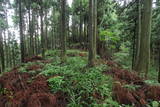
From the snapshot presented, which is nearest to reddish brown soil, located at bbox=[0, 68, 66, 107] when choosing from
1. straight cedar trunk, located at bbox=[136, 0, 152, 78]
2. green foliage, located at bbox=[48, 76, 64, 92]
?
green foliage, located at bbox=[48, 76, 64, 92]

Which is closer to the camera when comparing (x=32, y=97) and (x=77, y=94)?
A: (x=32, y=97)

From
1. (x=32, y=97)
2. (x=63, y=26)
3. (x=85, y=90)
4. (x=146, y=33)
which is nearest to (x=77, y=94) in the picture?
(x=85, y=90)

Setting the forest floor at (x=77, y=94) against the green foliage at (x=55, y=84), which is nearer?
the forest floor at (x=77, y=94)

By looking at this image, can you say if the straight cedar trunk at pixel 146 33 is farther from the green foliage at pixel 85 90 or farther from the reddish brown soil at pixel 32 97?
the reddish brown soil at pixel 32 97

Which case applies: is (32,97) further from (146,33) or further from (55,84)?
(146,33)

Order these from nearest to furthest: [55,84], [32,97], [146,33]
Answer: [32,97] < [55,84] < [146,33]

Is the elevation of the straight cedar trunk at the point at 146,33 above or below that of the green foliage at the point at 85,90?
above

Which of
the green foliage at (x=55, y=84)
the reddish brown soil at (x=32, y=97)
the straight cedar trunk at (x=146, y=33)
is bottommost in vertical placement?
the reddish brown soil at (x=32, y=97)

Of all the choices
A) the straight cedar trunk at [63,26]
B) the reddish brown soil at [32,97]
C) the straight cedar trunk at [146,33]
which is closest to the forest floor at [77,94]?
the reddish brown soil at [32,97]

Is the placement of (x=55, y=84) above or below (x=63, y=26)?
below

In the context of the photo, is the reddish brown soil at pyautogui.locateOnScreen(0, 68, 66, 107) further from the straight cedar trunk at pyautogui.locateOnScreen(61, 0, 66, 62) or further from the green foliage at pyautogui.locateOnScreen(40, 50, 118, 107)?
the straight cedar trunk at pyautogui.locateOnScreen(61, 0, 66, 62)

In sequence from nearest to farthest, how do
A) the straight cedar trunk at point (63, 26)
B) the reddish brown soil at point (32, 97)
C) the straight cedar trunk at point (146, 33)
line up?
the reddish brown soil at point (32, 97), the straight cedar trunk at point (146, 33), the straight cedar trunk at point (63, 26)

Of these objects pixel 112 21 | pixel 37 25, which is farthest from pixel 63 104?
pixel 37 25

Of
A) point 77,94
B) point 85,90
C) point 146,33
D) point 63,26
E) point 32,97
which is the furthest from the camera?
point 63,26
